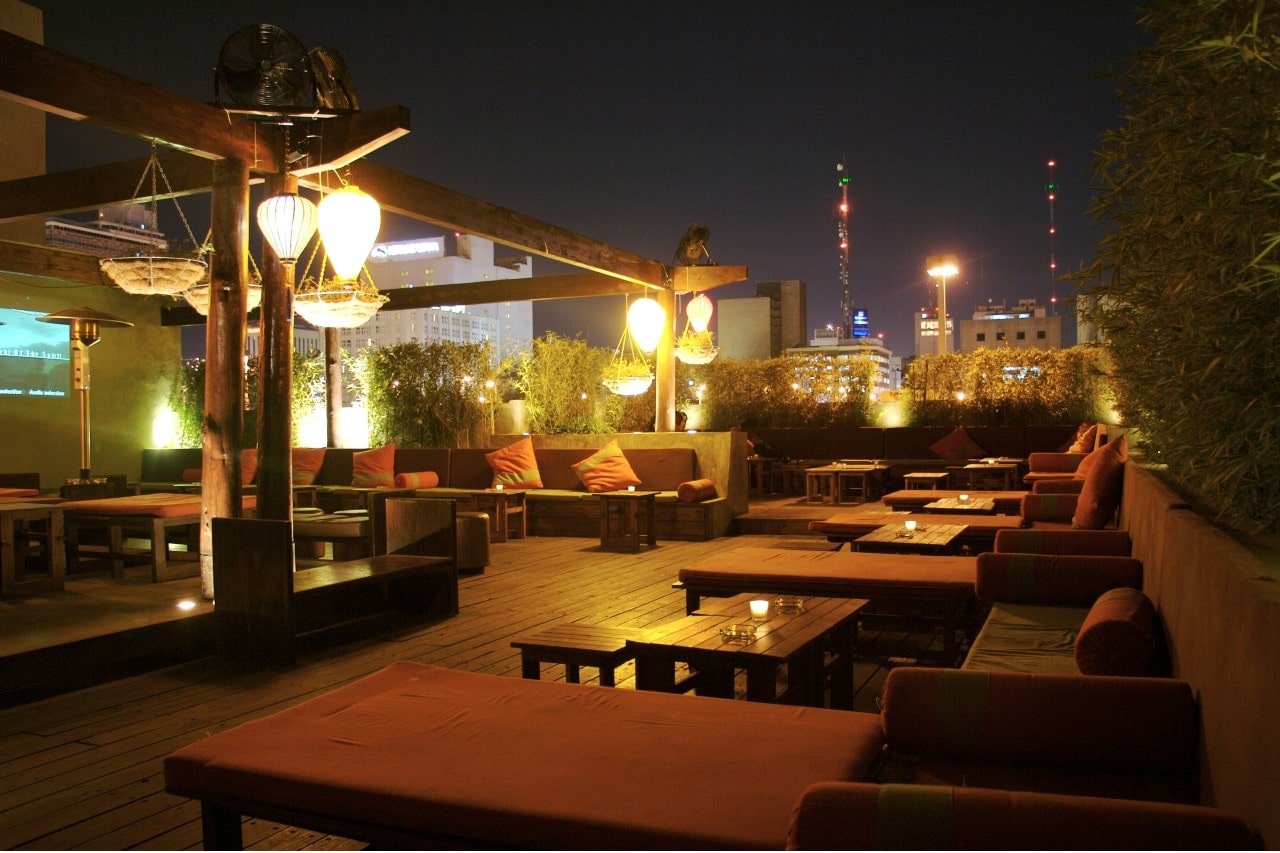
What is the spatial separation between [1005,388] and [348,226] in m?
11.6

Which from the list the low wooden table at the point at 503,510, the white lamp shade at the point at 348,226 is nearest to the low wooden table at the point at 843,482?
the low wooden table at the point at 503,510

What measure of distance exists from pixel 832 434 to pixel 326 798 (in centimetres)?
1312

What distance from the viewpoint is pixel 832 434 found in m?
14.4

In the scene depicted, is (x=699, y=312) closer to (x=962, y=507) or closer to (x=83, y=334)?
(x=962, y=507)

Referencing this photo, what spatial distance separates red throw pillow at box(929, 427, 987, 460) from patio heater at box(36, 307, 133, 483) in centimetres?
1062

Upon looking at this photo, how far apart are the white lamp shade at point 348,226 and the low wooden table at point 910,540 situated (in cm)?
340

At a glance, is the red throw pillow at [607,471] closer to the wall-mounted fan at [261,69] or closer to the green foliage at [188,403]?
the wall-mounted fan at [261,69]

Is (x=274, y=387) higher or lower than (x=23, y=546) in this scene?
higher

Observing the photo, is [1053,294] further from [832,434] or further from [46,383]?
[46,383]

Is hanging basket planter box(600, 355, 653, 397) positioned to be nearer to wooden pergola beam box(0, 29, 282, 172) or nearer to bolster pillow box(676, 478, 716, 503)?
bolster pillow box(676, 478, 716, 503)

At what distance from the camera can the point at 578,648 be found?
298 centimetres

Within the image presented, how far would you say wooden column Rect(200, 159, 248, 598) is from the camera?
5145mm

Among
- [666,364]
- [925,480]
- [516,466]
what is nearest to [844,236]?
[925,480]

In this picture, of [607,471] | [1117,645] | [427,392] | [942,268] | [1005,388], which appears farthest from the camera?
[942,268]
